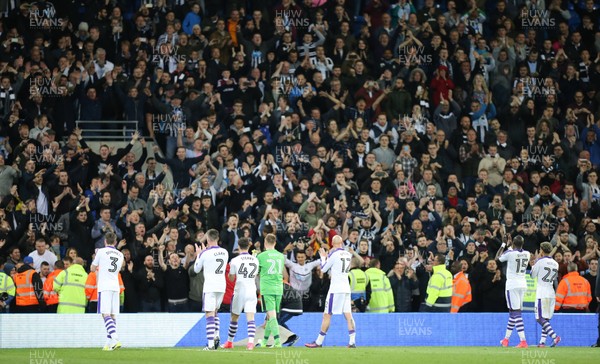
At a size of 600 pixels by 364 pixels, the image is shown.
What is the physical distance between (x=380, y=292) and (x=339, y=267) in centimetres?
313

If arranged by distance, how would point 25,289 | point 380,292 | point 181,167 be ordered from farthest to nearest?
point 181,167, point 380,292, point 25,289

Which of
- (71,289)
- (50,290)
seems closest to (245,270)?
(71,289)

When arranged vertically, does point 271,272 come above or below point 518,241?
below

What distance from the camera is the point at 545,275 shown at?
26.4m

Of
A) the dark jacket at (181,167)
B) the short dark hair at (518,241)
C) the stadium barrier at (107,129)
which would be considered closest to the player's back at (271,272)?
the short dark hair at (518,241)

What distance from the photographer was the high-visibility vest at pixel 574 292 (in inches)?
1121

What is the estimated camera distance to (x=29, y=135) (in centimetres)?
3048

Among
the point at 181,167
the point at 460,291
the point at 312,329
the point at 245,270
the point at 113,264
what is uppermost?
the point at 181,167

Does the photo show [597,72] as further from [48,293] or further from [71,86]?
[48,293]

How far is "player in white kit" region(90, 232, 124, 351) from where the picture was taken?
23891 millimetres

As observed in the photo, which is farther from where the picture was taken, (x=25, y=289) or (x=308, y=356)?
(x=25, y=289)

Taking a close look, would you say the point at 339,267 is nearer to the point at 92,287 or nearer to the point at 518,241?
the point at 518,241

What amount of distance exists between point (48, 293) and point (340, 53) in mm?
11657

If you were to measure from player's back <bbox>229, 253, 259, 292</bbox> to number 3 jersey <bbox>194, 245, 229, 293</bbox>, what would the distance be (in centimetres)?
24
